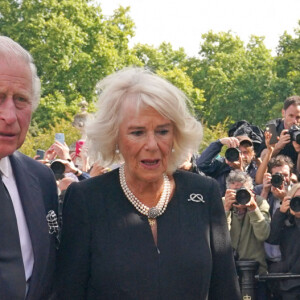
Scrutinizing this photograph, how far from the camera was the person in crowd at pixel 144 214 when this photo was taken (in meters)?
3.89

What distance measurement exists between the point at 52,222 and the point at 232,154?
15.7 feet

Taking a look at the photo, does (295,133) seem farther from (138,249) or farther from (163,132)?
(138,249)

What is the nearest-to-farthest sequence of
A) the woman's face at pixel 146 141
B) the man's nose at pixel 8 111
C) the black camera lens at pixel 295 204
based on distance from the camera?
the man's nose at pixel 8 111 → the woman's face at pixel 146 141 → the black camera lens at pixel 295 204

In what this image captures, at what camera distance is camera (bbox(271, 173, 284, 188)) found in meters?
7.95

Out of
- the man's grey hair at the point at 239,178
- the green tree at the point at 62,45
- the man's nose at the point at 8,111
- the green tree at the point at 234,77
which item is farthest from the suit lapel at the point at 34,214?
the green tree at the point at 234,77

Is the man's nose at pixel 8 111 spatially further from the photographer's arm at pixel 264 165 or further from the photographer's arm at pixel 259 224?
the photographer's arm at pixel 264 165

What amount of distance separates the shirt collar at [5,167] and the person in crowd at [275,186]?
15.1 ft

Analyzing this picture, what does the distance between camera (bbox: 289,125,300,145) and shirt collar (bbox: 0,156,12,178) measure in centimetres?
522

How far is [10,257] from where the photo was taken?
3441 mm

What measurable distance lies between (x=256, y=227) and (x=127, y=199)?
12.9 feet

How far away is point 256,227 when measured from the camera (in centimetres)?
783

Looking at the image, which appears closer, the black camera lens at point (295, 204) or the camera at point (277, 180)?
the black camera lens at point (295, 204)

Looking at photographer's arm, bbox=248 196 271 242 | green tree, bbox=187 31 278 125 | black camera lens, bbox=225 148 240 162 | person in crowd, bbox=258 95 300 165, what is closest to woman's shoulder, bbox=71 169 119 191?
photographer's arm, bbox=248 196 271 242

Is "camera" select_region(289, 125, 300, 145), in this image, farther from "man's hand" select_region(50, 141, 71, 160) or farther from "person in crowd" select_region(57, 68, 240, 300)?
"person in crowd" select_region(57, 68, 240, 300)
